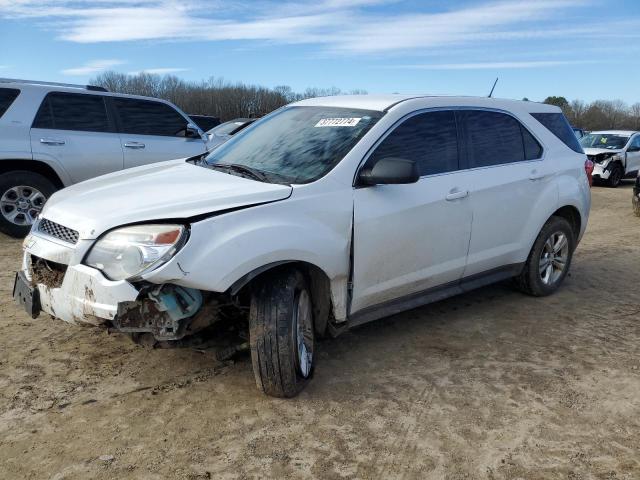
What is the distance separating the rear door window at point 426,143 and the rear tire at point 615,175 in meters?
13.4

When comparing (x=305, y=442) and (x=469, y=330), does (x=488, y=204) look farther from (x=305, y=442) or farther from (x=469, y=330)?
(x=305, y=442)

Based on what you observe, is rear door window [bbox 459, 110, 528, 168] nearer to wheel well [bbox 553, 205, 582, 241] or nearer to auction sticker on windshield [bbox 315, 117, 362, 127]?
wheel well [bbox 553, 205, 582, 241]

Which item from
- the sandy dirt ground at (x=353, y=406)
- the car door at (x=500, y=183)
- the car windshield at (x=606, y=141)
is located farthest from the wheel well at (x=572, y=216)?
the car windshield at (x=606, y=141)

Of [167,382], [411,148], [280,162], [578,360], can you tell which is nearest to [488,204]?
[411,148]

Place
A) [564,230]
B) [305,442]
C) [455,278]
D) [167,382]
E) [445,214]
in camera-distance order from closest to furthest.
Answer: [305,442] → [167,382] → [445,214] → [455,278] → [564,230]

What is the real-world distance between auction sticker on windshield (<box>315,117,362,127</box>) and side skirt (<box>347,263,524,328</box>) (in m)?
1.24

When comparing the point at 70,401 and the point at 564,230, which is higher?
the point at 564,230

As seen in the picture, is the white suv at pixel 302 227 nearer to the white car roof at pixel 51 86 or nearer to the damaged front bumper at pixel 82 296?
the damaged front bumper at pixel 82 296

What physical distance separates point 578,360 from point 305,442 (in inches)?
86.4

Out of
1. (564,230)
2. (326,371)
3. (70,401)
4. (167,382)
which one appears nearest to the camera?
(70,401)

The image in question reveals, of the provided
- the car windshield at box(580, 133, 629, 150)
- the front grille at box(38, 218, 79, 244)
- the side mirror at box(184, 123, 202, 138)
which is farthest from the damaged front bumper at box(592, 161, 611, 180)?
the front grille at box(38, 218, 79, 244)

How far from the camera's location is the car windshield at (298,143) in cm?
352

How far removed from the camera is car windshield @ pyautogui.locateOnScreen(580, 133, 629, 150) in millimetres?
16094

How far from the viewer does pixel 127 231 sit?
286cm
